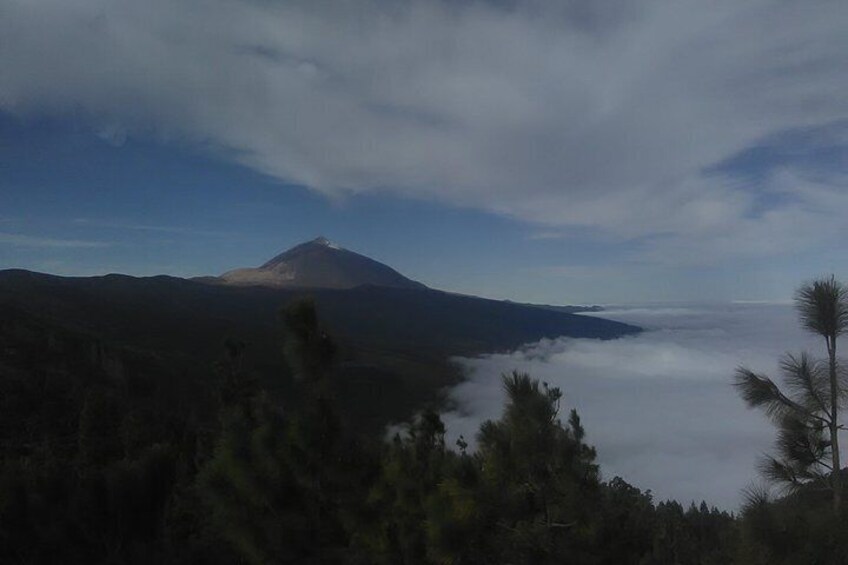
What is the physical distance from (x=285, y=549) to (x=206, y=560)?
504 cm

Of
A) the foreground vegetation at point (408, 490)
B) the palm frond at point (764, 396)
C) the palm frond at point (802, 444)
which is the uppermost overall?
the palm frond at point (764, 396)

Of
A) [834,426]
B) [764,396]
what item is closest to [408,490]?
[764,396]

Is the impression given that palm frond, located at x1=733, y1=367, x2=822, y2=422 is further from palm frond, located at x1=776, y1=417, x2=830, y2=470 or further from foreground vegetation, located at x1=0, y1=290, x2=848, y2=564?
foreground vegetation, located at x1=0, y1=290, x2=848, y2=564

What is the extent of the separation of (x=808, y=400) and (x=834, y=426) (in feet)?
1.06

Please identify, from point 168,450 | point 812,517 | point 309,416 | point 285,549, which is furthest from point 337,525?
point 168,450

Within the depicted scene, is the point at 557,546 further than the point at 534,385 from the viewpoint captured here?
No

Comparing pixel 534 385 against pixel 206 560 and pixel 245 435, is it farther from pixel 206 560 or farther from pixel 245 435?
pixel 206 560

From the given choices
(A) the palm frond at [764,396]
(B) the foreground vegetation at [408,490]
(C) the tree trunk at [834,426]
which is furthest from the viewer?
(B) the foreground vegetation at [408,490]

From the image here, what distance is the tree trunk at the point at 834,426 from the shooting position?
17.3 ft

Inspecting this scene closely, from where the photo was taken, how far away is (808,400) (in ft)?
18.5

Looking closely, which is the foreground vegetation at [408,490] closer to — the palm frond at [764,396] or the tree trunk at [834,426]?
the tree trunk at [834,426]

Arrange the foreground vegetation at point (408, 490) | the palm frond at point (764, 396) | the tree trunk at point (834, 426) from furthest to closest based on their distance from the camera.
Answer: the foreground vegetation at point (408, 490) → the palm frond at point (764, 396) → the tree trunk at point (834, 426)

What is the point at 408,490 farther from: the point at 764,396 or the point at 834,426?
the point at 834,426

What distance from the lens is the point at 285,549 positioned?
7.08 metres
